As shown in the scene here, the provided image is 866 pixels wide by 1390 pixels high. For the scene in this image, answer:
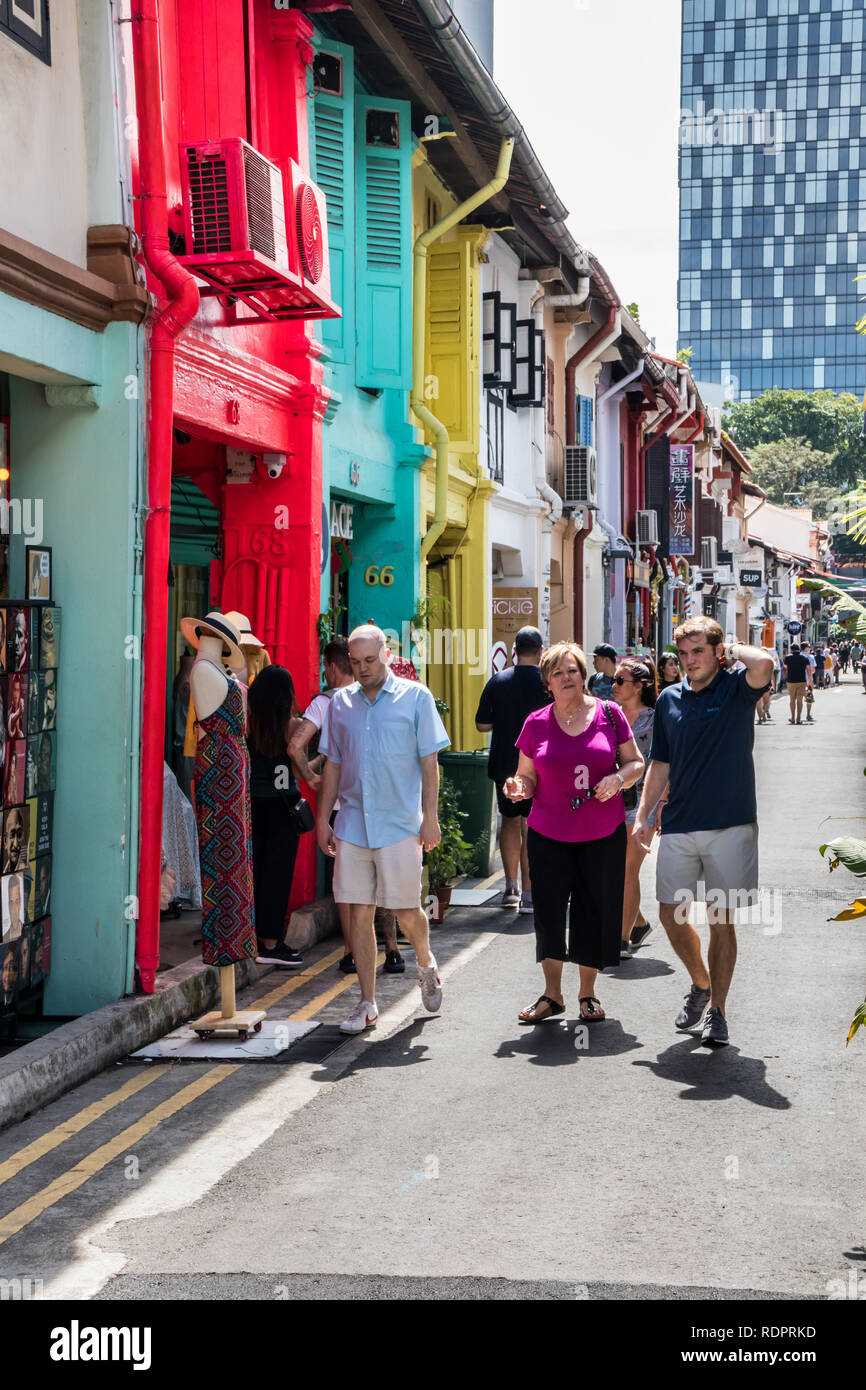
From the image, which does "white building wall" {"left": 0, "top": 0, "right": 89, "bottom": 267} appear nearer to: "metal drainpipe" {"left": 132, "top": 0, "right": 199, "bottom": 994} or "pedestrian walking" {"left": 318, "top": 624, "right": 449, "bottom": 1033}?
"metal drainpipe" {"left": 132, "top": 0, "right": 199, "bottom": 994}

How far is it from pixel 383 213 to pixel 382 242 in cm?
21

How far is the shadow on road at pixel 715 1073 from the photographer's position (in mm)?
5945

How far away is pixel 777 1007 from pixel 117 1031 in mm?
3155

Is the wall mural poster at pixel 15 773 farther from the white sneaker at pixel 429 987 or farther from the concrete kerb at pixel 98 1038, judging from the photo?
the white sneaker at pixel 429 987

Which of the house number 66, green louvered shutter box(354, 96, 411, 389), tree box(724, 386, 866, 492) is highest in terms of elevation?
tree box(724, 386, 866, 492)

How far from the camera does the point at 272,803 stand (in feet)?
27.8

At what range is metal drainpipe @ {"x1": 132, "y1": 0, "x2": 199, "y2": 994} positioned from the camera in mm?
7043

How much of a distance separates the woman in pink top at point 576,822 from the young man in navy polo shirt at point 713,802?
0.30 meters

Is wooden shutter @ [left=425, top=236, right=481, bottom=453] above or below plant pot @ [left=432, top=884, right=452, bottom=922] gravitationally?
above

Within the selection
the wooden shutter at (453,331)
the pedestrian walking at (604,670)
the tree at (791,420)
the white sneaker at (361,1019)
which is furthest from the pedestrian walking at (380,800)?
the tree at (791,420)

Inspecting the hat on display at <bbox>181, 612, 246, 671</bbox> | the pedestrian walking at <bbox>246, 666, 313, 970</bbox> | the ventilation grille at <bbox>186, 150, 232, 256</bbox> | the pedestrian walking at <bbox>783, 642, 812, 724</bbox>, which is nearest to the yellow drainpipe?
the pedestrian walking at <bbox>246, 666, 313, 970</bbox>

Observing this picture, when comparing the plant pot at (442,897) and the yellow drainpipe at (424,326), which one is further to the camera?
the yellow drainpipe at (424,326)

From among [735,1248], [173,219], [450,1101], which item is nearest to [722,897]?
[450,1101]

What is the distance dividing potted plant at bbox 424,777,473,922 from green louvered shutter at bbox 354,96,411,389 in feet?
10.1
